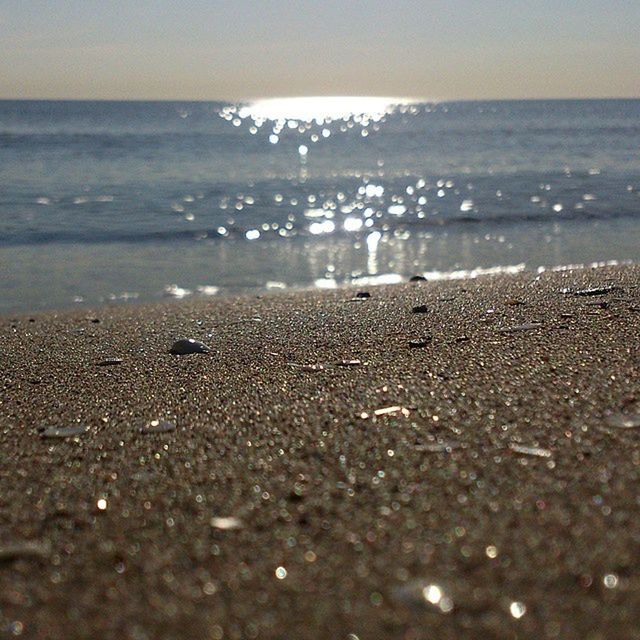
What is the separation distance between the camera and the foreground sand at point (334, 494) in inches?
56.2

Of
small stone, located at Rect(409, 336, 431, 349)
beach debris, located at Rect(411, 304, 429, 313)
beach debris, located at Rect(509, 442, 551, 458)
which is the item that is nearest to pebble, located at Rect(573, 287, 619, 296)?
beach debris, located at Rect(411, 304, 429, 313)

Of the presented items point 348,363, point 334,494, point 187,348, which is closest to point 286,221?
point 187,348

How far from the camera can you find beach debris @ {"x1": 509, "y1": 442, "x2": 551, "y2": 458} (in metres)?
2.05

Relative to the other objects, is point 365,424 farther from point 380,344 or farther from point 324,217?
point 324,217

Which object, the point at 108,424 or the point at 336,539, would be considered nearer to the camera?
the point at 336,539

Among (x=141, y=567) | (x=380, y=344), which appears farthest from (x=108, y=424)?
(x=380, y=344)

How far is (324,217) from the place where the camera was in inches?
485

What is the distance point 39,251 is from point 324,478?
7.83m

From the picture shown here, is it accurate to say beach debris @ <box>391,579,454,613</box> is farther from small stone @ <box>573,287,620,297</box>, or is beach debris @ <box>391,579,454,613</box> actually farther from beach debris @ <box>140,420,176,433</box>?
small stone @ <box>573,287,620,297</box>

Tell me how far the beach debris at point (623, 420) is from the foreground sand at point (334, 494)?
0.06 ft

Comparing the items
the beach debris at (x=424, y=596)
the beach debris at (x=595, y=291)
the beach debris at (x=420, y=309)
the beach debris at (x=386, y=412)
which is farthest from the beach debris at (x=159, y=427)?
the beach debris at (x=595, y=291)

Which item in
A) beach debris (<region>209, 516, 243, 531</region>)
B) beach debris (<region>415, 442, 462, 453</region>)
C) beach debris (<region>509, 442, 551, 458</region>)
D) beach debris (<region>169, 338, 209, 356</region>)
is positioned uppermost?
beach debris (<region>509, 442, 551, 458</region>)

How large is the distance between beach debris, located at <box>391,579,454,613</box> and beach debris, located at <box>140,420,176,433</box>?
1.16 meters

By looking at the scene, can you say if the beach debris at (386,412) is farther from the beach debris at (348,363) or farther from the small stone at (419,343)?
the small stone at (419,343)
